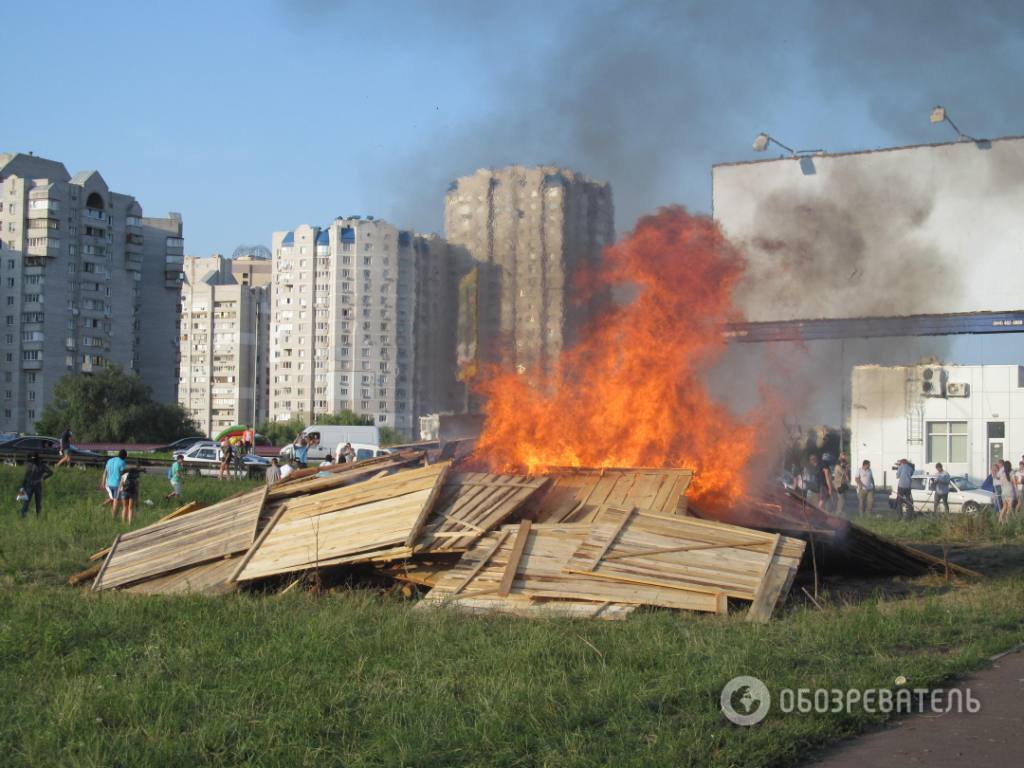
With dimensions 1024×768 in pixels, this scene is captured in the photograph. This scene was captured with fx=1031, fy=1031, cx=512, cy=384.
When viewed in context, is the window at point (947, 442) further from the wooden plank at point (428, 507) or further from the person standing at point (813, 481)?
the wooden plank at point (428, 507)

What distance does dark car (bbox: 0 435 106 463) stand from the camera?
3759 cm

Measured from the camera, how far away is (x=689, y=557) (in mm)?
11898

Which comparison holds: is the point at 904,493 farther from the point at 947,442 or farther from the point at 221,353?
the point at 221,353

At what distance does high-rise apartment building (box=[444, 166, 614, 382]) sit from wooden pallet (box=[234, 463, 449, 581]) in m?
5.87

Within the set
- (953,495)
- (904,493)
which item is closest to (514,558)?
(904,493)

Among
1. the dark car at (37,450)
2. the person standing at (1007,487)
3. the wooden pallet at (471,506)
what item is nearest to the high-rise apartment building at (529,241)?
the wooden pallet at (471,506)

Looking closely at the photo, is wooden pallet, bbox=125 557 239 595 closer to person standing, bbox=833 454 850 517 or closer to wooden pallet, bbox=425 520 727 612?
wooden pallet, bbox=425 520 727 612

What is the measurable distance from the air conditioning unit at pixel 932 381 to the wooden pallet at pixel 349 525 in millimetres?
34874

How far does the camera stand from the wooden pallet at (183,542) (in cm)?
1344

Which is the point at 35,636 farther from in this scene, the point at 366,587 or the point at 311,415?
the point at 311,415

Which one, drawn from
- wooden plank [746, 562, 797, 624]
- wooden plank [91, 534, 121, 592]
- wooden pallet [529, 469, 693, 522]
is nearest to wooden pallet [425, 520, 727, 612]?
wooden plank [746, 562, 797, 624]

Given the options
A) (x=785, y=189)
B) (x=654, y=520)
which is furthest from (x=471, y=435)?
(x=785, y=189)

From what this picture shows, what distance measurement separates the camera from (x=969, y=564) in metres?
16.9

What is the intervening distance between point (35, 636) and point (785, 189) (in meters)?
19.4
